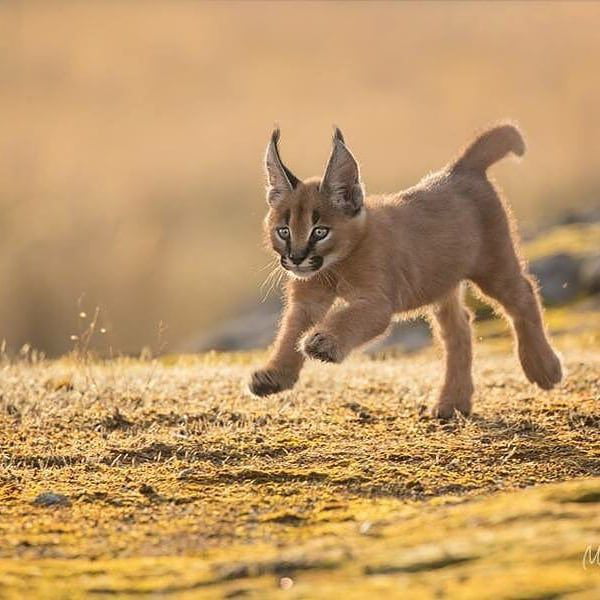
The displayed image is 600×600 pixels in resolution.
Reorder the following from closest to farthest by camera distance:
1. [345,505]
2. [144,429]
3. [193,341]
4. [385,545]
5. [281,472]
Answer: [385,545]
[345,505]
[281,472]
[144,429]
[193,341]

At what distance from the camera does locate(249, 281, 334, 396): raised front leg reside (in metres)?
9.40

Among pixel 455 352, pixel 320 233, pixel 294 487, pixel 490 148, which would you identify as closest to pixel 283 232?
pixel 320 233

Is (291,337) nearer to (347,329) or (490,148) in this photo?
(347,329)

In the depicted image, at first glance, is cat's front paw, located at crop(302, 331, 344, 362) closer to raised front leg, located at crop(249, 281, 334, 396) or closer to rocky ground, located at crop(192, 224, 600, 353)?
raised front leg, located at crop(249, 281, 334, 396)

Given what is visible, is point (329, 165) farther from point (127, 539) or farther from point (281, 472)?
point (127, 539)

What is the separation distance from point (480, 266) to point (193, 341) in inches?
1827

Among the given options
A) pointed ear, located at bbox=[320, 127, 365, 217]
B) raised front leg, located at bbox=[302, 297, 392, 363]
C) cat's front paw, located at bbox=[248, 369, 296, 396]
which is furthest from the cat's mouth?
cat's front paw, located at bbox=[248, 369, 296, 396]

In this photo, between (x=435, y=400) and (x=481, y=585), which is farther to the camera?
(x=435, y=400)

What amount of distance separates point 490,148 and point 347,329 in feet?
14.1

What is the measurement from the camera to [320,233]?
9656 millimetres

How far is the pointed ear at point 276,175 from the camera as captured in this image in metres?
10.0

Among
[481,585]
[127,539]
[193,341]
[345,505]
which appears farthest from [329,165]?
[193,341]

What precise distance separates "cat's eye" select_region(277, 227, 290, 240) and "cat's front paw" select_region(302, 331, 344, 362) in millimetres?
1207

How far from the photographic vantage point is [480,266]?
1185 centimetres
